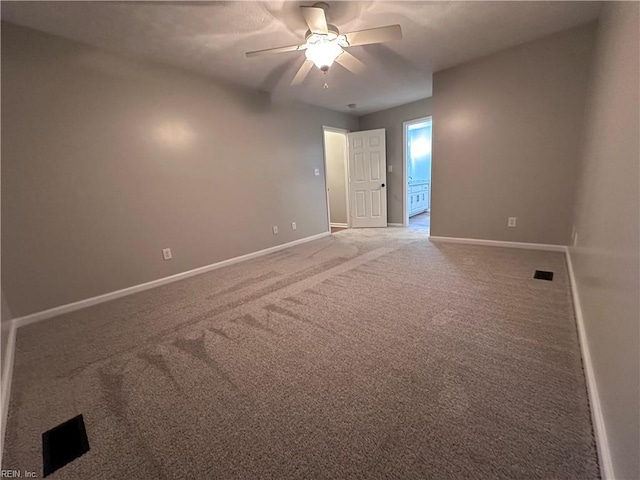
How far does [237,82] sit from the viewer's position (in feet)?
10.8

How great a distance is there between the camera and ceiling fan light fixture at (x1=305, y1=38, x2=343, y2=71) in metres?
2.03

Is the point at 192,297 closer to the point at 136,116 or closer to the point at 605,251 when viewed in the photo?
the point at 136,116

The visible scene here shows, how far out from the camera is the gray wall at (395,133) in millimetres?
4754

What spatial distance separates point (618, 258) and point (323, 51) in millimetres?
2187

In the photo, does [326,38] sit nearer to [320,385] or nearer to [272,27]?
[272,27]

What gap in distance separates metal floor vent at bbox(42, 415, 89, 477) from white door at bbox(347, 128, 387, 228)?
16.6 ft

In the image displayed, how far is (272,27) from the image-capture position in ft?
7.25

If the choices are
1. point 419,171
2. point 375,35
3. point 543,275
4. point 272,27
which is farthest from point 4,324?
point 419,171

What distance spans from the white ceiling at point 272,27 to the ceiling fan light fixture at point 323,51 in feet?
0.83

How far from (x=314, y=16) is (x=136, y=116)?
1.99 metres

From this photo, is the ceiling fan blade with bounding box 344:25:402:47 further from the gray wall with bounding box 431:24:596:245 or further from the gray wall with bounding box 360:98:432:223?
the gray wall with bounding box 360:98:432:223

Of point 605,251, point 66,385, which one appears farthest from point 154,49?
point 605,251

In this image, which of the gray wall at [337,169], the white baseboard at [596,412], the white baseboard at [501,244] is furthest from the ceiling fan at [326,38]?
the gray wall at [337,169]

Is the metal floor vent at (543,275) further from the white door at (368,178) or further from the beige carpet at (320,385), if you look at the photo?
the white door at (368,178)
